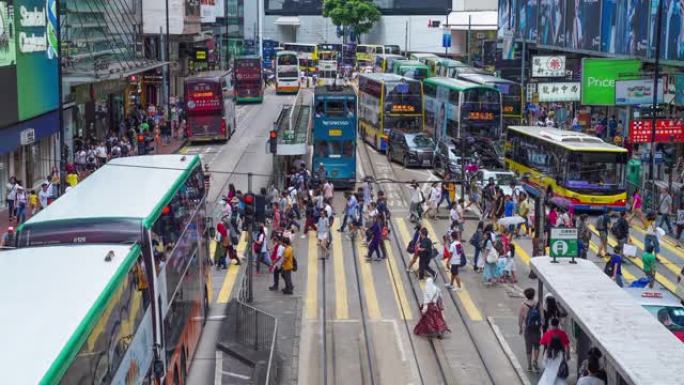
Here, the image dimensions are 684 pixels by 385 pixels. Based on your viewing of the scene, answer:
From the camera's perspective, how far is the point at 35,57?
37781mm

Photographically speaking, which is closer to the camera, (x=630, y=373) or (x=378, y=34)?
(x=630, y=373)

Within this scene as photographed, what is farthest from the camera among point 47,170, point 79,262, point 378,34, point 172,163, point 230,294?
point 378,34

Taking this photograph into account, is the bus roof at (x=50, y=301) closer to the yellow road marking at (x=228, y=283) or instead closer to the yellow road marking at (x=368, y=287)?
the yellow road marking at (x=368, y=287)

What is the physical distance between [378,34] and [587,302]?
104545 millimetres

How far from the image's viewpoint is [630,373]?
1298 centimetres

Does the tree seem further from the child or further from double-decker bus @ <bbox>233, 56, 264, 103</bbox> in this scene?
the child

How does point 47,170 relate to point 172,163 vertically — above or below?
below

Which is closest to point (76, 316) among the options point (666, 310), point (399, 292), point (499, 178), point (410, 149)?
point (666, 310)

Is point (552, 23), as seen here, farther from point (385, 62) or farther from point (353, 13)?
point (353, 13)

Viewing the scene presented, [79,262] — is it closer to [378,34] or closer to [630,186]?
[630,186]

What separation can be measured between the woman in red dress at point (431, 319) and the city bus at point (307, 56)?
7795 cm

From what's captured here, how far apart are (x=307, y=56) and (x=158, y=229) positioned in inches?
3543

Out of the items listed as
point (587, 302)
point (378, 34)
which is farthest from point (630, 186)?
point (378, 34)

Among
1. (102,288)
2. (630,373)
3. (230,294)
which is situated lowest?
(230,294)
